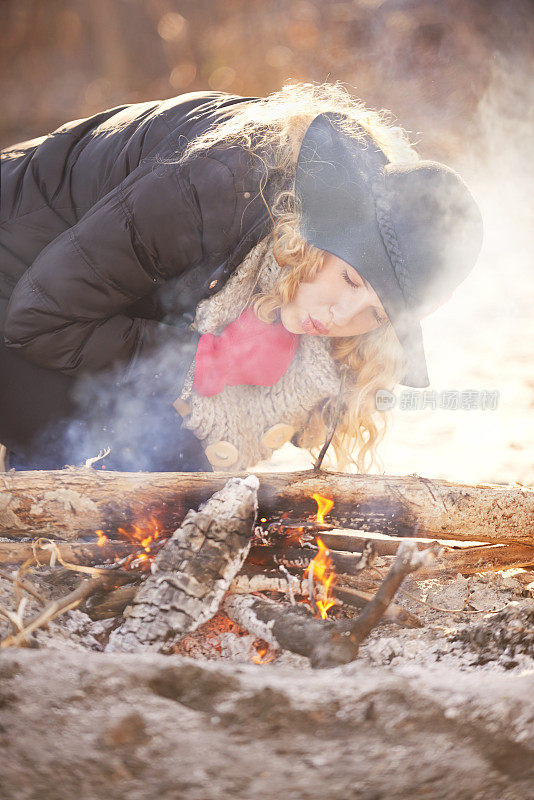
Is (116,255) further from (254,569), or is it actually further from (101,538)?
(254,569)

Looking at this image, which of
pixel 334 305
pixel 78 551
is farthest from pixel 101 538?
pixel 334 305

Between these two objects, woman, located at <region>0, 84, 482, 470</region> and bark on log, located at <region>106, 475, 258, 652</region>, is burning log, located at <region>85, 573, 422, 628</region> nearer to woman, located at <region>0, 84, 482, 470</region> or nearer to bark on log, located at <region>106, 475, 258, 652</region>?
bark on log, located at <region>106, 475, 258, 652</region>

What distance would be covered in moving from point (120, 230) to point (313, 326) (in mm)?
559

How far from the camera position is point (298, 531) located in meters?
1.51

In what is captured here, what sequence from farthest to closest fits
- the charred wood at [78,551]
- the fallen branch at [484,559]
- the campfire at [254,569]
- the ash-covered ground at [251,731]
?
the fallen branch at [484,559]
the charred wood at [78,551]
the campfire at [254,569]
the ash-covered ground at [251,731]

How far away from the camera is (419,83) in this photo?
143 inches

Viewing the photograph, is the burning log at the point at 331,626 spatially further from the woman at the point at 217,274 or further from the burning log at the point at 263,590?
the woman at the point at 217,274

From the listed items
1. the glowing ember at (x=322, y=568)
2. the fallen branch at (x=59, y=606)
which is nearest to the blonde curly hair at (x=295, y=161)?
the glowing ember at (x=322, y=568)

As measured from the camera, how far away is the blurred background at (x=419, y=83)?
3.03 m

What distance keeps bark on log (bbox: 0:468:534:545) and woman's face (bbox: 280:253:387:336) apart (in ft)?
1.31

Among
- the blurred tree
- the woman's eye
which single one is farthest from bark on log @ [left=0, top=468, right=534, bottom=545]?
the blurred tree

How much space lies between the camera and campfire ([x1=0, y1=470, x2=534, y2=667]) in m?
1.21

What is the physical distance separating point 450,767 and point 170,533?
0.92 m

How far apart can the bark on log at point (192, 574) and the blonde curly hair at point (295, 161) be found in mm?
532
